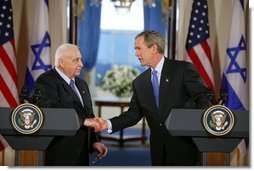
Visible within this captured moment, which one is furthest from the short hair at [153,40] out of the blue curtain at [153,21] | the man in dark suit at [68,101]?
the blue curtain at [153,21]

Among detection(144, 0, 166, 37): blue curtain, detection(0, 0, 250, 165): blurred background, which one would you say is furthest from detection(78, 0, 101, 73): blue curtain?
detection(0, 0, 250, 165): blurred background

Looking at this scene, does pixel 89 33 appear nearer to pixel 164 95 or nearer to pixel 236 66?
pixel 236 66

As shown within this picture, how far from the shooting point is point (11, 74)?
3635 mm

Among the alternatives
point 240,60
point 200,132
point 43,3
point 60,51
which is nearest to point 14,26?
point 43,3

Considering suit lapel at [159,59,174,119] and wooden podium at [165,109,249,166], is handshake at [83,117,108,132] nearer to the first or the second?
suit lapel at [159,59,174,119]

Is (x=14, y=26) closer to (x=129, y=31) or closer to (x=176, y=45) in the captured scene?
(x=176, y=45)

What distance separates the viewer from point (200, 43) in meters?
3.90

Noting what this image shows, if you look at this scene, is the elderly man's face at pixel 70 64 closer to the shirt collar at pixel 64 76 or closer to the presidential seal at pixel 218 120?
the shirt collar at pixel 64 76

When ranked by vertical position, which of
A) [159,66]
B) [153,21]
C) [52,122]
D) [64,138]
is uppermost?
[153,21]

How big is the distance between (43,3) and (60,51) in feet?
4.21

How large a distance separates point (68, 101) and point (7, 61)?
1289 millimetres

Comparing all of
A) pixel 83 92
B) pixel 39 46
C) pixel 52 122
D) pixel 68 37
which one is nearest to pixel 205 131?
pixel 52 122

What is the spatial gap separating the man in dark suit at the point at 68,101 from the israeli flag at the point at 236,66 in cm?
149

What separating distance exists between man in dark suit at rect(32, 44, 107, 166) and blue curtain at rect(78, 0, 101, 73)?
4.35 m
